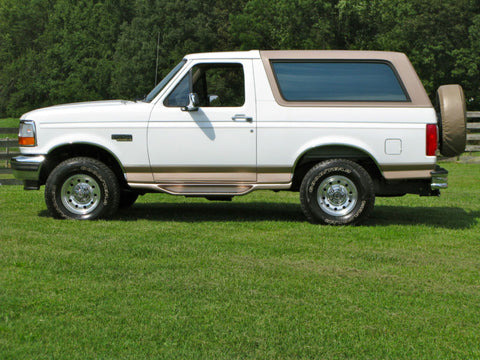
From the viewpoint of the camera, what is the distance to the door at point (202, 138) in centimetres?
893

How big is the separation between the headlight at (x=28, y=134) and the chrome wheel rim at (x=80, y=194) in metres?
0.66

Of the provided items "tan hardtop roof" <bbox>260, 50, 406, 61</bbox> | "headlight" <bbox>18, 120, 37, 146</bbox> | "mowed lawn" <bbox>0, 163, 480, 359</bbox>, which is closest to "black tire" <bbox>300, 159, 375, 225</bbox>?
"mowed lawn" <bbox>0, 163, 480, 359</bbox>

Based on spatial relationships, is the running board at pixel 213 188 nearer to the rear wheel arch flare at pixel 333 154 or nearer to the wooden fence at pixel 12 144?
the rear wheel arch flare at pixel 333 154

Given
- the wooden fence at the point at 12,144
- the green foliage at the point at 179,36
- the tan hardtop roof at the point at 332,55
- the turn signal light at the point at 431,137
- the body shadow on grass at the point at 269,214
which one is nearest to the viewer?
the turn signal light at the point at 431,137

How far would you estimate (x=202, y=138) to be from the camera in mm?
8938

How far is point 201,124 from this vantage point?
8938 millimetres

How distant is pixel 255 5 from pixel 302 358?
64.5 meters

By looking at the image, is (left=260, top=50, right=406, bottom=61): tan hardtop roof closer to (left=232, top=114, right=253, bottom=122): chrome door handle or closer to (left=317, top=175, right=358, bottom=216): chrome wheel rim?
(left=232, top=114, right=253, bottom=122): chrome door handle

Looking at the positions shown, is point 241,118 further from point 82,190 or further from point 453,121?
point 453,121

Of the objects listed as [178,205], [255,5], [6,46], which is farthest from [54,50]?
[178,205]

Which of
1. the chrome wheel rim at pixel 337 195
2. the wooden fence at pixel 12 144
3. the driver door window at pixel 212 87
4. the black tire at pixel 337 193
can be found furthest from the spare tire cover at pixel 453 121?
the wooden fence at pixel 12 144

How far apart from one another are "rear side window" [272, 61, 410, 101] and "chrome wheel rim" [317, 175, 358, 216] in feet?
3.34

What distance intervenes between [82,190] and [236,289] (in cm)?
405

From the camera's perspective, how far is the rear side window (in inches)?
353
